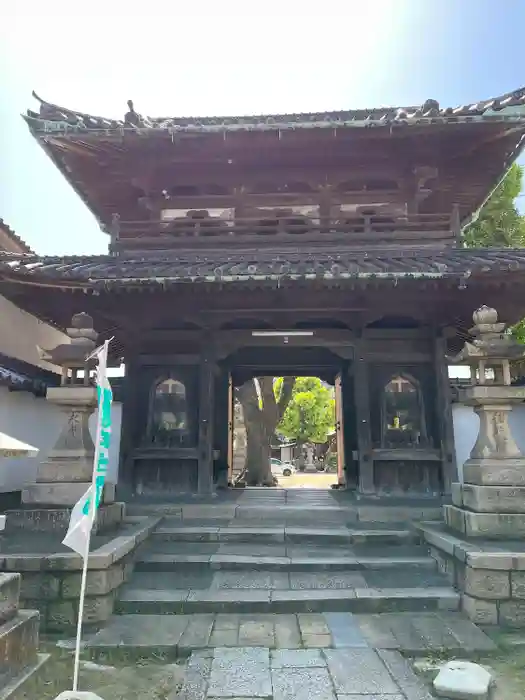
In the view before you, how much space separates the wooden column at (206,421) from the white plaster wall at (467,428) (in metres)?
4.72

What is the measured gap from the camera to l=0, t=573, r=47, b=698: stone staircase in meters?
3.47

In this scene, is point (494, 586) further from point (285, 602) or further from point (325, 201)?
point (325, 201)

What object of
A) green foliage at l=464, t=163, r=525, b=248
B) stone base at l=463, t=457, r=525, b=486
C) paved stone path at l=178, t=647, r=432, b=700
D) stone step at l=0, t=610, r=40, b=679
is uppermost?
green foliage at l=464, t=163, r=525, b=248

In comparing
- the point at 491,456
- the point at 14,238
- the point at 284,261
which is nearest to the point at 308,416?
the point at 14,238

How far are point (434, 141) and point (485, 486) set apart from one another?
6.40m

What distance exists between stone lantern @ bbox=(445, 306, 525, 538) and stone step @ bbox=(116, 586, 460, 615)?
118 cm

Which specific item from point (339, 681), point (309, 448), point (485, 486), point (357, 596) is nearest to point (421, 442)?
point (485, 486)

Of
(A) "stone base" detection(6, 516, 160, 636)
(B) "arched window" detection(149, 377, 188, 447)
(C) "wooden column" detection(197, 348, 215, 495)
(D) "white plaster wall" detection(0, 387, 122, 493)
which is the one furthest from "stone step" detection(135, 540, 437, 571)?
(D) "white plaster wall" detection(0, 387, 122, 493)

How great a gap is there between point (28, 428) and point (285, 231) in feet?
22.0

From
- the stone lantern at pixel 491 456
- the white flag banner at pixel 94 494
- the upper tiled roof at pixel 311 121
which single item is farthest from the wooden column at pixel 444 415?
the white flag banner at pixel 94 494

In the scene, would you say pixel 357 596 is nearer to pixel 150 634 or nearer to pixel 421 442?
pixel 150 634

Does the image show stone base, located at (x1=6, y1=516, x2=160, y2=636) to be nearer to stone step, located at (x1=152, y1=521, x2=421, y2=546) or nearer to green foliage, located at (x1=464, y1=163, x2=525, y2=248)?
stone step, located at (x1=152, y1=521, x2=421, y2=546)

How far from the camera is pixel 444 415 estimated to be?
28.0 ft

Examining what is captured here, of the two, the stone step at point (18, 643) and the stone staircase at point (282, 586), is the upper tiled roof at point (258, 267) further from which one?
the stone step at point (18, 643)
